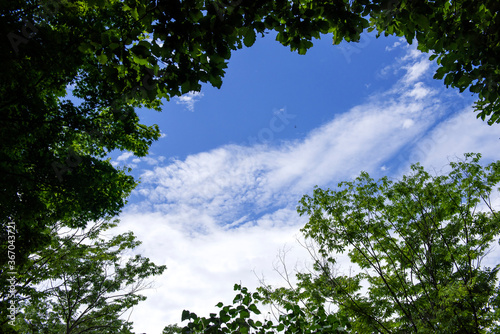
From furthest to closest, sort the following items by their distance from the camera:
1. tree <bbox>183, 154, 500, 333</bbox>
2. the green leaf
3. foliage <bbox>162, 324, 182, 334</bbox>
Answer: foliage <bbox>162, 324, 182, 334</bbox>, tree <bbox>183, 154, 500, 333</bbox>, the green leaf

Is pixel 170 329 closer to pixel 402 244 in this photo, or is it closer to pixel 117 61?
pixel 402 244

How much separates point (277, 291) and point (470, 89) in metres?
9.83

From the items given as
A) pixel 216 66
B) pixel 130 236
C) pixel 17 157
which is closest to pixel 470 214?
pixel 216 66

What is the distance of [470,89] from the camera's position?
11.4ft

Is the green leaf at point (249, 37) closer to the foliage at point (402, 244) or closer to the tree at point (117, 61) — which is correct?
the tree at point (117, 61)

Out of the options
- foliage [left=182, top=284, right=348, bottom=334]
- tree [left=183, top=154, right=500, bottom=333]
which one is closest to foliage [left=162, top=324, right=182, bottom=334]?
tree [left=183, top=154, right=500, bottom=333]

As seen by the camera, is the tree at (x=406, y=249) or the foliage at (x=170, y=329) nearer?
the tree at (x=406, y=249)

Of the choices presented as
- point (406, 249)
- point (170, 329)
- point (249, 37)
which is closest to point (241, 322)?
point (249, 37)

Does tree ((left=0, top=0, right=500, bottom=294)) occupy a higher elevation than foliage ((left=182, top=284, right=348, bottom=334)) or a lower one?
higher

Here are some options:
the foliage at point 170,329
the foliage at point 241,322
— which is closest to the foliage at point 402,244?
the foliage at point 241,322

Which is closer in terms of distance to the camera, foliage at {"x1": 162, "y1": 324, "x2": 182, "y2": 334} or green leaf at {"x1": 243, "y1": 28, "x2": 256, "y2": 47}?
green leaf at {"x1": 243, "y1": 28, "x2": 256, "y2": 47}

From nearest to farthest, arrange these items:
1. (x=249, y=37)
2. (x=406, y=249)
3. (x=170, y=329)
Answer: (x=249, y=37) → (x=406, y=249) → (x=170, y=329)

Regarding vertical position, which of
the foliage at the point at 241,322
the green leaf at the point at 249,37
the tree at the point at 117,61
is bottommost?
the foliage at the point at 241,322

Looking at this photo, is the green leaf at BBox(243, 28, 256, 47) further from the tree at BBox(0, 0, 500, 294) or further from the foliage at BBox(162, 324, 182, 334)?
the foliage at BBox(162, 324, 182, 334)
